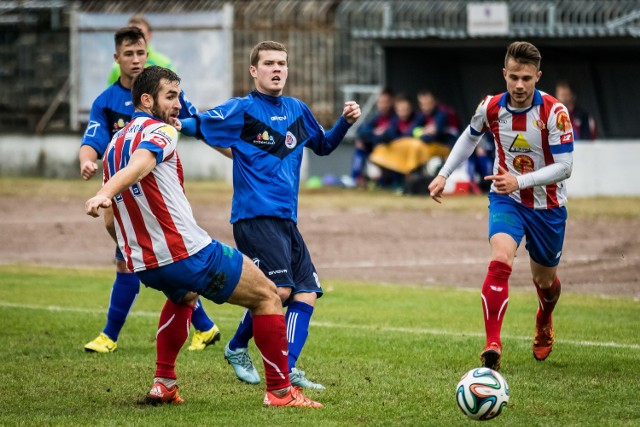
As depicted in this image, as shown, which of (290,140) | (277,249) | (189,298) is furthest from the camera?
(290,140)

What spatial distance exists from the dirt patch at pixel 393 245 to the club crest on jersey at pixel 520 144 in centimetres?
441

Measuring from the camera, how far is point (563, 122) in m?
8.59

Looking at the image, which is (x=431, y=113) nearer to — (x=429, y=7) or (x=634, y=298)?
(x=429, y=7)

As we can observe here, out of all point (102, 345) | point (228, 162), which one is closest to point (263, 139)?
point (102, 345)

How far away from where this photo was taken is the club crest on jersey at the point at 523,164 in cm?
876

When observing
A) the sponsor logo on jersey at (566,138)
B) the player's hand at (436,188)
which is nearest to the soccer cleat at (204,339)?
the player's hand at (436,188)

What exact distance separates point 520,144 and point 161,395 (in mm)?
3136

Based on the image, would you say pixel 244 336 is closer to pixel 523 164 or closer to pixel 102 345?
pixel 102 345

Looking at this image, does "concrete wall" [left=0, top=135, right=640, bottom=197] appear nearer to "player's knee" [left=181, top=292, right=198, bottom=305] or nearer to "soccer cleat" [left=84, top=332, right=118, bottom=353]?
"soccer cleat" [left=84, top=332, right=118, bottom=353]

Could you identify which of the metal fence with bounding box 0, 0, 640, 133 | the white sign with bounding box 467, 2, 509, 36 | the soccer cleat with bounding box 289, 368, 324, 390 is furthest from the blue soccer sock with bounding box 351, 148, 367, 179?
the soccer cleat with bounding box 289, 368, 324, 390

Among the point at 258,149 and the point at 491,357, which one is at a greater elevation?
the point at 258,149

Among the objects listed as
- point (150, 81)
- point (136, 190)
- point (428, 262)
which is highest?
point (150, 81)

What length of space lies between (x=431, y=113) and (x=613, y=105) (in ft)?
16.8

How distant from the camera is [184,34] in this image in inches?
1097
